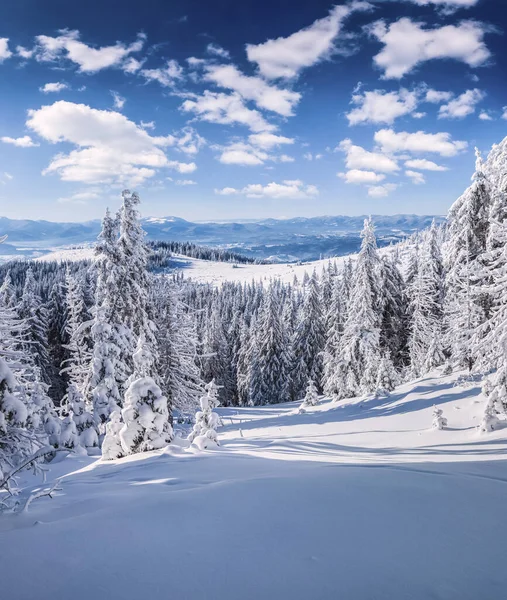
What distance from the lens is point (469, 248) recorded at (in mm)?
18172

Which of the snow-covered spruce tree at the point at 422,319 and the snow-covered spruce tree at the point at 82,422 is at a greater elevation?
the snow-covered spruce tree at the point at 422,319

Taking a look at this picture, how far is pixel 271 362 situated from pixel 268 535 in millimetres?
39941

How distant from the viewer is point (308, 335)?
43156mm

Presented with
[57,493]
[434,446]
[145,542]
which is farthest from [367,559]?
[434,446]

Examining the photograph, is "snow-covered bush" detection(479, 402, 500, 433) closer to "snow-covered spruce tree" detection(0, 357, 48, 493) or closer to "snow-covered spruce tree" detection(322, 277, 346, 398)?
"snow-covered spruce tree" detection(0, 357, 48, 493)

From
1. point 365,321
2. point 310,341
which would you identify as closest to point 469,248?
point 365,321

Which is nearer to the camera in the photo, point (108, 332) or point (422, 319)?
point (108, 332)

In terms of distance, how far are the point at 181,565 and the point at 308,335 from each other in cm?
4031

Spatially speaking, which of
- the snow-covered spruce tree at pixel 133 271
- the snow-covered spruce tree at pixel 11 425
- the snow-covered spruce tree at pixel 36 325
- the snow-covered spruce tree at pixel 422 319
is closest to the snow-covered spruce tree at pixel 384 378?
the snow-covered spruce tree at pixel 422 319

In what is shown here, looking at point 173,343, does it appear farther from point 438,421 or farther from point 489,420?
point 489,420

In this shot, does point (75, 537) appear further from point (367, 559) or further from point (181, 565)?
point (367, 559)

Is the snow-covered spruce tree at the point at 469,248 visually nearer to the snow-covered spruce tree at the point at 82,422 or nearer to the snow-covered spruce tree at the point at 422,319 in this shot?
the snow-covered spruce tree at the point at 422,319

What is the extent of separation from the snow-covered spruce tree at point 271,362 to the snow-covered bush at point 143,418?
3211cm

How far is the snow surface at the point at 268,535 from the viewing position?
316cm
